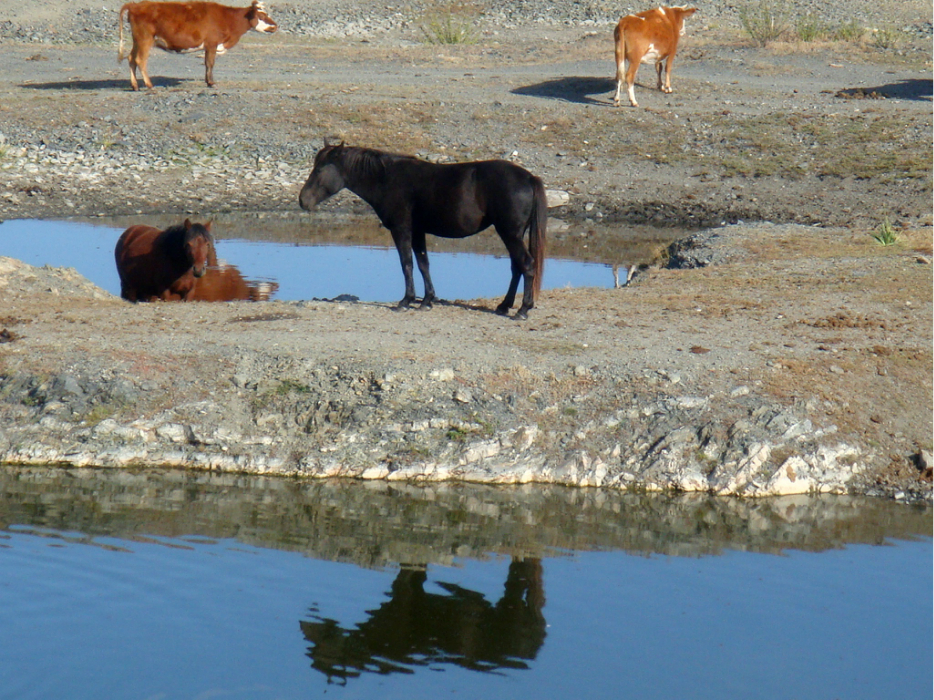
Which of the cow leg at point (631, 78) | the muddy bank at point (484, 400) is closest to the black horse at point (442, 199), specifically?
the muddy bank at point (484, 400)

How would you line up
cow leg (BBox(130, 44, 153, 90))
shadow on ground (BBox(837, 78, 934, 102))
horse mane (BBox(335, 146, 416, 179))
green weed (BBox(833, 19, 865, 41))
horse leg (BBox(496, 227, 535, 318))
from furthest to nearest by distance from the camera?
green weed (BBox(833, 19, 865, 41)) → shadow on ground (BBox(837, 78, 934, 102)) → cow leg (BBox(130, 44, 153, 90)) → horse mane (BBox(335, 146, 416, 179)) → horse leg (BBox(496, 227, 535, 318))

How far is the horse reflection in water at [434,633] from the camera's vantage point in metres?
4.69

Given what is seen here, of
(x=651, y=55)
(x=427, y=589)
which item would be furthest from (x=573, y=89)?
(x=427, y=589)

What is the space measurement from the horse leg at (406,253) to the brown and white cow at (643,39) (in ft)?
35.3

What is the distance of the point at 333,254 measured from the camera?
13.9 metres

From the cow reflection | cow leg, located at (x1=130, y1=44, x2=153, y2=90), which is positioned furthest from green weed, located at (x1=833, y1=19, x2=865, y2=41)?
the cow reflection

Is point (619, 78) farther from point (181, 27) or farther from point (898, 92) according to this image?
point (181, 27)

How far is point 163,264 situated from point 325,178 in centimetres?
210

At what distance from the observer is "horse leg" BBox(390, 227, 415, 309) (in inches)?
356

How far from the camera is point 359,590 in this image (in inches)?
211

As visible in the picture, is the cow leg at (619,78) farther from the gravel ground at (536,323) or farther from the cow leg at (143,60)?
the cow leg at (143,60)

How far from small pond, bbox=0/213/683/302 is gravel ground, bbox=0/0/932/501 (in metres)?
0.69

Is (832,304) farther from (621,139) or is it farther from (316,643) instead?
(621,139)

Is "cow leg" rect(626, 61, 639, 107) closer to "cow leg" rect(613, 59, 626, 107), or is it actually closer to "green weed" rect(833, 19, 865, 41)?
"cow leg" rect(613, 59, 626, 107)
